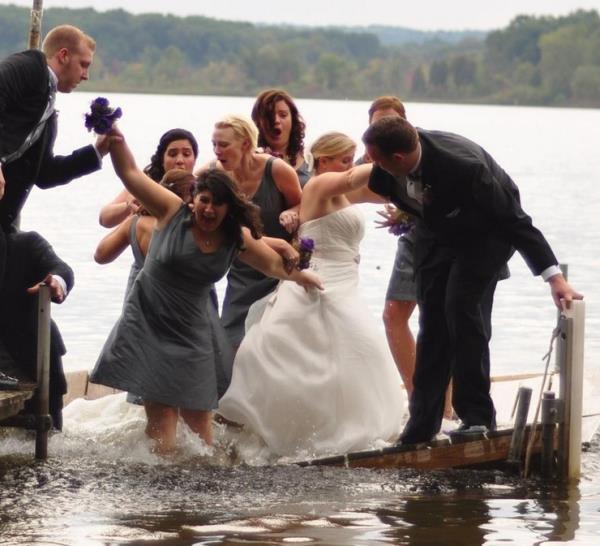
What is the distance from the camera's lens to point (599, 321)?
18625 millimetres

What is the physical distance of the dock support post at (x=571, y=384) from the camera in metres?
8.41

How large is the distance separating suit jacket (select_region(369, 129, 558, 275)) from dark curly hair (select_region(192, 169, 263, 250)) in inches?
26.7

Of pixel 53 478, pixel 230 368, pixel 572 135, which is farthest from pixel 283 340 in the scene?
pixel 572 135

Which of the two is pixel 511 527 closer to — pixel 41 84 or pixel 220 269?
pixel 220 269

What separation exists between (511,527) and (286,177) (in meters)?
2.51

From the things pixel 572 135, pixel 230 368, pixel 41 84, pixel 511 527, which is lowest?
pixel 511 527

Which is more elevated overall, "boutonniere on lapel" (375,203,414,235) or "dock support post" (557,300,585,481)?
"boutonniere on lapel" (375,203,414,235)

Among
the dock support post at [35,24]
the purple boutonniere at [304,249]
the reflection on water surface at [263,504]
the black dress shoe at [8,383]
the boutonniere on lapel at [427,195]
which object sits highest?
the dock support post at [35,24]

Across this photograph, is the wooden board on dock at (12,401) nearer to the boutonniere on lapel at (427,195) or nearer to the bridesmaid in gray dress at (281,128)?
the boutonniere on lapel at (427,195)

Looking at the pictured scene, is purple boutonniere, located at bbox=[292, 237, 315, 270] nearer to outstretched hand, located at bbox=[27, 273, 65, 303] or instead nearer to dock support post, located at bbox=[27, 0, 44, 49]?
outstretched hand, located at bbox=[27, 273, 65, 303]

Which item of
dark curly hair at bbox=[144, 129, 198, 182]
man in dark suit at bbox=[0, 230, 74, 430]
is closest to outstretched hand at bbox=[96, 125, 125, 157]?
man in dark suit at bbox=[0, 230, 74, 430]

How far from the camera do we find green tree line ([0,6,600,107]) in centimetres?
8938

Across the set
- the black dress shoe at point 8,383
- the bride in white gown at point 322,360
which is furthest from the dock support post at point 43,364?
the bride in white gown at point 322,360

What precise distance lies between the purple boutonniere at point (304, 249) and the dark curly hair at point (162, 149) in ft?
3.52
